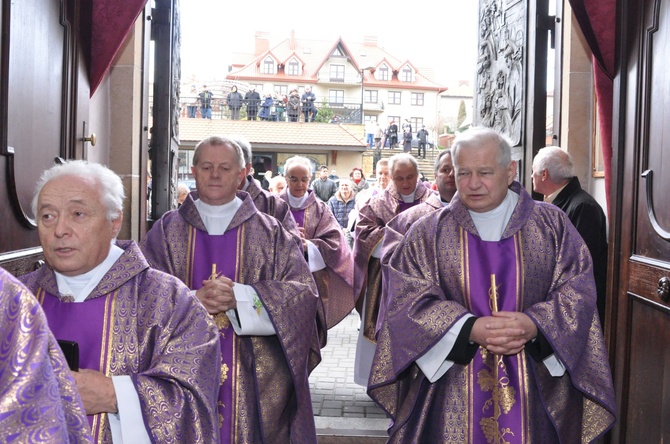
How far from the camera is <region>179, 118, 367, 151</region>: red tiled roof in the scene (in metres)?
30.2

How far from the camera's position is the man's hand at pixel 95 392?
2.21 meters

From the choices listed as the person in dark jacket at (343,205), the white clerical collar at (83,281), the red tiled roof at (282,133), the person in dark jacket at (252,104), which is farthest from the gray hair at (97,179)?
the person in dark jacket at (252,104)

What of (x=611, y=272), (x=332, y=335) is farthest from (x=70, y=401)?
(x=332, y=335)

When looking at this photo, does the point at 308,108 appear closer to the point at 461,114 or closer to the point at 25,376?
the point at 25,376

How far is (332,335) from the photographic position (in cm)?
869

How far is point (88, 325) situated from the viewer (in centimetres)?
244

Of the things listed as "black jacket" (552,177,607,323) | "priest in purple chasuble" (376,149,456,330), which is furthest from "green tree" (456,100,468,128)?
"black jacket" (552,177,607,323)

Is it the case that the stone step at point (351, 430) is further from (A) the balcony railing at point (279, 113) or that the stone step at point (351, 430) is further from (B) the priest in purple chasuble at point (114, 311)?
(A) the balcony railing at point (279, 113)

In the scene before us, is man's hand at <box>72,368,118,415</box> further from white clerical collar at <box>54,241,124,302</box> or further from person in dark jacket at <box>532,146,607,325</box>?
person in dark jacket at <box>532,146,607,325</box>

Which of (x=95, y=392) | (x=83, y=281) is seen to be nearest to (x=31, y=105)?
(x=83, y=281)

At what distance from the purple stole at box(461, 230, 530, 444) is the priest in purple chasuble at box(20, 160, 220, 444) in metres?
1.22

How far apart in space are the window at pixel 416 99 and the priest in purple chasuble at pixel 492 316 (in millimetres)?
56607

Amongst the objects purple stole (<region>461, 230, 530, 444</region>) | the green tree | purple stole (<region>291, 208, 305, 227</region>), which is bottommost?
purple stole (<region>461, 230, 530, 444</region>)

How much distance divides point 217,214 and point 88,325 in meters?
1.53
